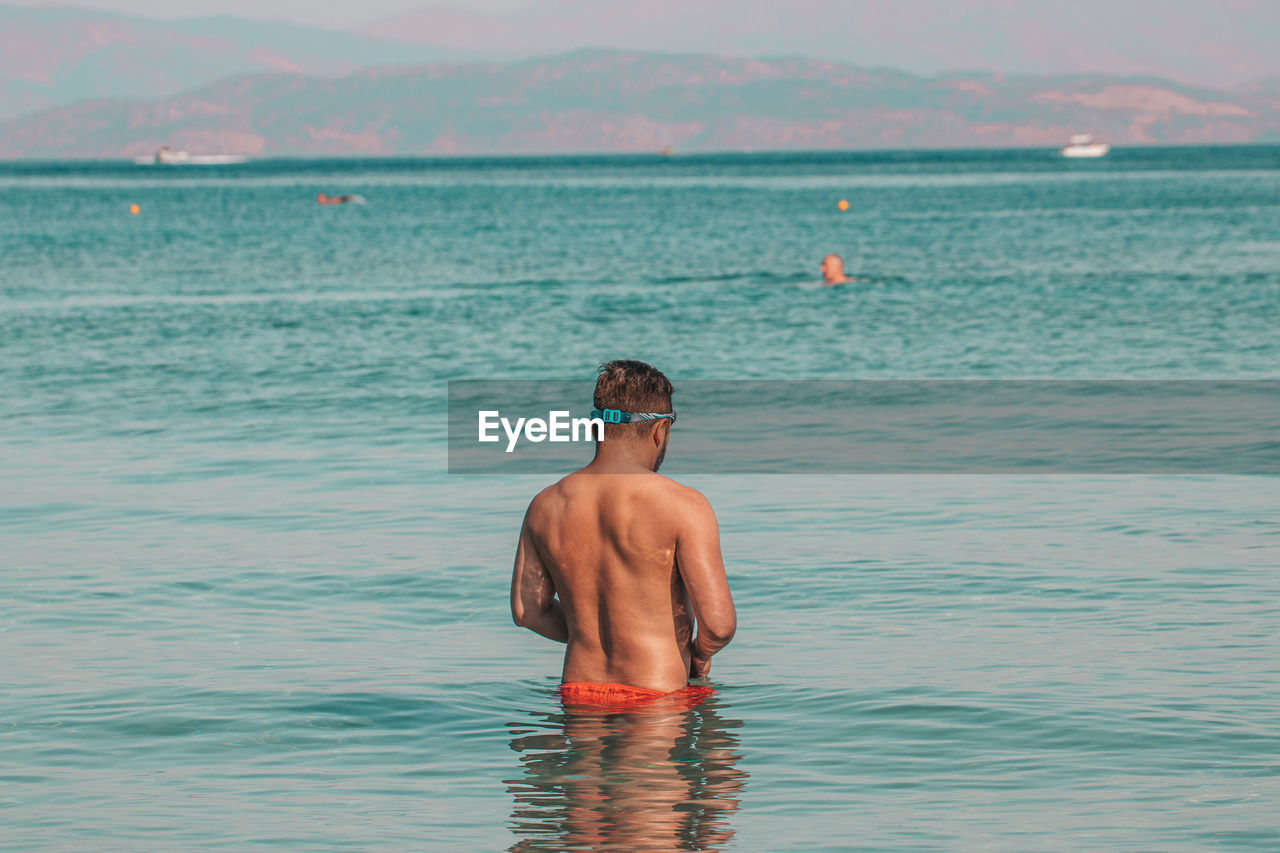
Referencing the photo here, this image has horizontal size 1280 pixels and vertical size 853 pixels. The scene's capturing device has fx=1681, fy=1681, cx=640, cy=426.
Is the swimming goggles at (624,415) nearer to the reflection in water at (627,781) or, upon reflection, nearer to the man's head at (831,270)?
the reflection in water at (627,781)

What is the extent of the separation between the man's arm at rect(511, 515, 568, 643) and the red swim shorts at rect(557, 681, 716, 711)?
270mm

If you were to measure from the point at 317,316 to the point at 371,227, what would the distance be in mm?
38619

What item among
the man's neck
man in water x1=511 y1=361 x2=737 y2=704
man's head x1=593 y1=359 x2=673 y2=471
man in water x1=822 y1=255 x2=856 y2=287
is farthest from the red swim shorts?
man in water x1=822 y1=255 x2=856 y2=287

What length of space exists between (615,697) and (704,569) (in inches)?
34.7

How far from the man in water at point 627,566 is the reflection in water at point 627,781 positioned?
9.0 inches

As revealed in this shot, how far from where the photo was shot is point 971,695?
8.13m

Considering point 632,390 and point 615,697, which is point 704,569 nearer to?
point 632,390

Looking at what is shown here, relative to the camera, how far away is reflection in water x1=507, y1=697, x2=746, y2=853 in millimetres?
6227

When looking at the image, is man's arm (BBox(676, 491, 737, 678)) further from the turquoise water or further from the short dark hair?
the turquoise water

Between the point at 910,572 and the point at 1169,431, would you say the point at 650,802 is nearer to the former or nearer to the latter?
the point at 910,572

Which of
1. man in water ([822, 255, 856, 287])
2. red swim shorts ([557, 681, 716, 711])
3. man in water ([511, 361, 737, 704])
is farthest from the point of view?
man in water ([822, 255, 856, 287])

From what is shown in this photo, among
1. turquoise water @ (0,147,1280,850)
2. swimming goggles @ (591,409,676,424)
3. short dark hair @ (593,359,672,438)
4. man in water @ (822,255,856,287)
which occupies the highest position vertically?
short dark hair @ (593,359,672,438)

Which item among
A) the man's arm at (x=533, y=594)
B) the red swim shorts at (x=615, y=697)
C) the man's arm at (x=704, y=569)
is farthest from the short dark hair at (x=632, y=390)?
Result: the red swim shorts at (x=615, y=697)

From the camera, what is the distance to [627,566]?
6488mm
